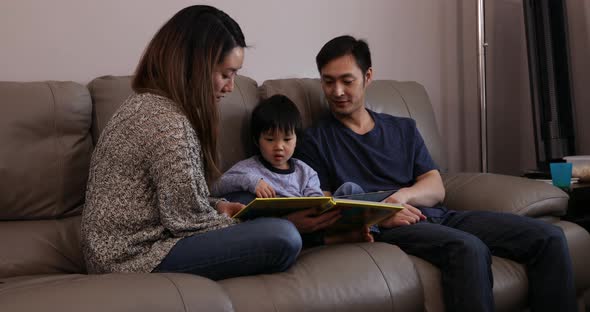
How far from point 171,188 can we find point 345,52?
102 cm

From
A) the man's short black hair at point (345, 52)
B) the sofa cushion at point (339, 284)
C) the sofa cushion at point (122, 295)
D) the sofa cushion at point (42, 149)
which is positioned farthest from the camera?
the man's short black hair at point (345, 52)

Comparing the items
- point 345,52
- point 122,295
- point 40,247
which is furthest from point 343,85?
point 122,295

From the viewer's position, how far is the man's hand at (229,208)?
1.96 m

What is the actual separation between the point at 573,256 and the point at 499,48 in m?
1.57

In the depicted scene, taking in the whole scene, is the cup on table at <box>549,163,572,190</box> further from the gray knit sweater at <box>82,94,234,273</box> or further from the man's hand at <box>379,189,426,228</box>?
the gray knit sweater at <box>82,94,234,273</box>

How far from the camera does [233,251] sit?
5.50 feet

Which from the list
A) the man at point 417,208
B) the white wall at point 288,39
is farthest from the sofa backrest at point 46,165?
the man at point 417,208

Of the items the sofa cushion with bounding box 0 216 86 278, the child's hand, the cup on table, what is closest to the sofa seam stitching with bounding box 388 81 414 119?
the cup on table

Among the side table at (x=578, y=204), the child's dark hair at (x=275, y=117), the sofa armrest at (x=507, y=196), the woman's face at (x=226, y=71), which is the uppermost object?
the woman's face at (x=226, y=71)

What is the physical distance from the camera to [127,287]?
4.62 feet

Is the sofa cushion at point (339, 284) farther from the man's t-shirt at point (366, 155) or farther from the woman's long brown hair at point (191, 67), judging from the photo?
the man's t-shirt at point (366, 155)

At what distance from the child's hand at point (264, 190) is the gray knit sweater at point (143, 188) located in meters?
0.41

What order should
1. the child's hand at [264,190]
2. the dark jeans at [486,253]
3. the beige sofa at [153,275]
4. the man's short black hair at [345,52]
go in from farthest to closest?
1. the man's short black hair at [345,52]
2. the child's hand at [264,190]
3. the dark jeans at [486,253]
4. the beige sofa at [153,275]

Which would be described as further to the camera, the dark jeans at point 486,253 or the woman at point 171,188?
the dark jeans at point 486,253
